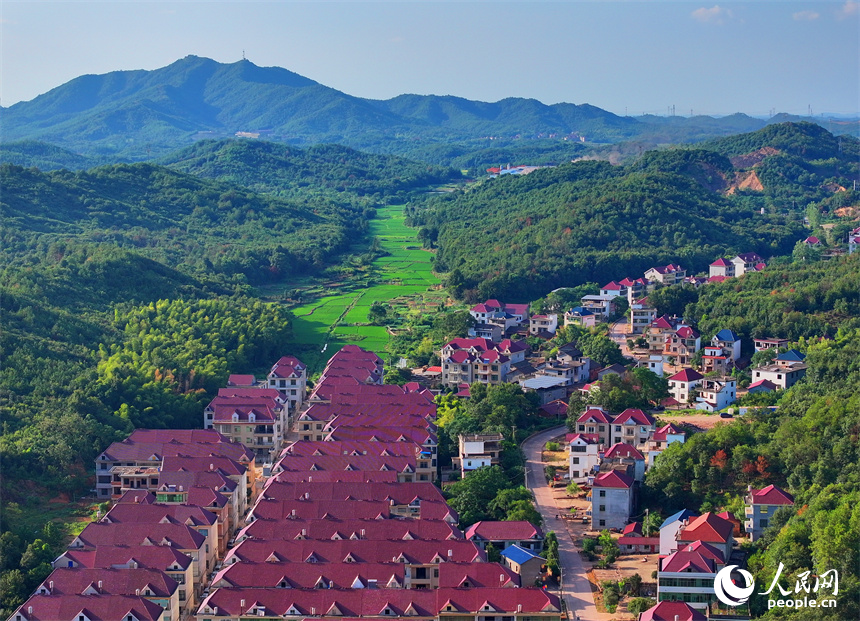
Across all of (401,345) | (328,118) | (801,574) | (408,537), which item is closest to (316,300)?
(401,345)

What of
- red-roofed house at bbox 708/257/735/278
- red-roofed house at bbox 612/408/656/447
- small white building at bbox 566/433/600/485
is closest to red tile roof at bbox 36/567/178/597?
small white building at bbox 566/433/600/485

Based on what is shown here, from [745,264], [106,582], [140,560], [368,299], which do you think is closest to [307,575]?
[140,560]

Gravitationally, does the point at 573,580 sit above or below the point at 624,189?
below

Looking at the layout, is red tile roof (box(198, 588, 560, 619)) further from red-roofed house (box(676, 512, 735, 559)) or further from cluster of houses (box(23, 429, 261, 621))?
red-roofed house (box(676, 512, 735, 559))

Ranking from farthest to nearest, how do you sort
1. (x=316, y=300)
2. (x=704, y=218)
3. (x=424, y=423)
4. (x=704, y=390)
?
1. (x=704, y=218)
2. (x=316, y=300)
3. (x=704, y=390)
4. (x=424, y=423)

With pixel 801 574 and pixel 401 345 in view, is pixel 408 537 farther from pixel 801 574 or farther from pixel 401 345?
pixel 401 345

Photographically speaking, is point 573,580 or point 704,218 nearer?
point 573,580

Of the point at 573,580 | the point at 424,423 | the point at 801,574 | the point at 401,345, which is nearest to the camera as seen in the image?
the point at 801,574
